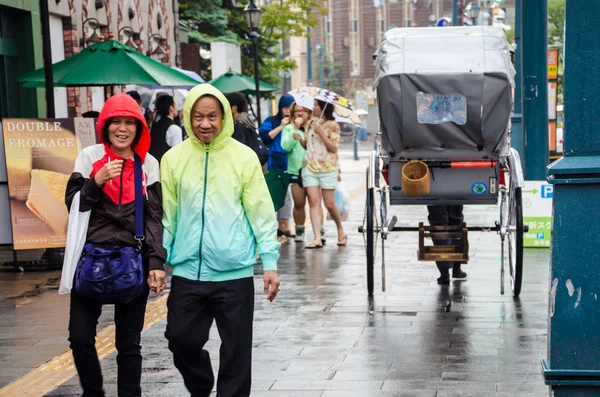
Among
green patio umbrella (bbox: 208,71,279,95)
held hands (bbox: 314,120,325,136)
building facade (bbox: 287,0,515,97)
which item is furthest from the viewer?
building facade (bbox: 287,0,515,97)

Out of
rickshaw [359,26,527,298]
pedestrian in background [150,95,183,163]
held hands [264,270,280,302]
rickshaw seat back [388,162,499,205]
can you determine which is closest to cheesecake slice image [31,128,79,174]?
pedestrian in background [150,95,183,163]

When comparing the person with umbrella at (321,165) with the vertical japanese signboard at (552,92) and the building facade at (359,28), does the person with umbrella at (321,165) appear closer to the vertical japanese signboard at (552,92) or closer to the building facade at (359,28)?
the vertical japanese signboard at (552,92)

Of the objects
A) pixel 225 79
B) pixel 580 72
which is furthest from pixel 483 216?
pixel 580 72

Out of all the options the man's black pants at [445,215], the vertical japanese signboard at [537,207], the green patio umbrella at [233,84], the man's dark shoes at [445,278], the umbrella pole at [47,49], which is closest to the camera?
the man's black pants at [445,215]

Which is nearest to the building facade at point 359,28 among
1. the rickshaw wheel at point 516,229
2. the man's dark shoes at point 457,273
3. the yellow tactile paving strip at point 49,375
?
the man's dark shoes at point 457,273

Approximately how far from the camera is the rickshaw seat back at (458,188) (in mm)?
9906

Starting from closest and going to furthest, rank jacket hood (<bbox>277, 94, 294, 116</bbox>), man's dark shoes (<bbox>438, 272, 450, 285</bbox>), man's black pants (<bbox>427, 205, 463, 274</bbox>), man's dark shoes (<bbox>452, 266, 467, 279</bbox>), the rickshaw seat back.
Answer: the rickshaw seat back → man's black pants (<bbox>427, 205, 463, 274</bbox>) → man's dark shoes (<bbox>438, 272, 450, 285</bbox>) → man's dark shoes (<bbox>452, 266, 467, 279</bbox>) → jacket hood (<bbox>277, 94, 294, 116</bbox>)

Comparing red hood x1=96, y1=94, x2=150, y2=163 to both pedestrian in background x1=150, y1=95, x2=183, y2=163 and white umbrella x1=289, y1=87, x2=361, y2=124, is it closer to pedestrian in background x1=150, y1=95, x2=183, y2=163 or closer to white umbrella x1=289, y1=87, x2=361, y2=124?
pedestrian in background x1=150, y1=95, x2=183, y2=163

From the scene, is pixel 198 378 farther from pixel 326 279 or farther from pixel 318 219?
pixel 318 219

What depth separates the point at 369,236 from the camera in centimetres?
975

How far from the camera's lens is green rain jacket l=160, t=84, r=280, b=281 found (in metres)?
5.67

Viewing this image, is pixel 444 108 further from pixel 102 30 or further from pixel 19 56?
pixel 102 30

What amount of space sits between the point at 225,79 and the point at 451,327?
48.6 ft

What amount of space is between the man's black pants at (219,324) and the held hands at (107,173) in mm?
590
